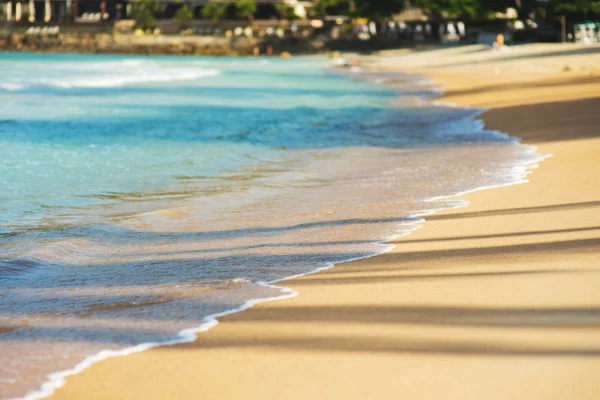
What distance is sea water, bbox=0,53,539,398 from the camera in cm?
480

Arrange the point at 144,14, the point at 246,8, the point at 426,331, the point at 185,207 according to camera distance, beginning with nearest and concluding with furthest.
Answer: the point at 426,331 < the point at 185,207 < the point at 246,8 < the point at 144,14

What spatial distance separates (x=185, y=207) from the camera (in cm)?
884

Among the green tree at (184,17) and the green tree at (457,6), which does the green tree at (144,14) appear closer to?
the green tree at (184,17)

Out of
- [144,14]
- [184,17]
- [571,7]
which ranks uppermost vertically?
[144,14]

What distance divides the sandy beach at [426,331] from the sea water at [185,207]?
0.95 feet

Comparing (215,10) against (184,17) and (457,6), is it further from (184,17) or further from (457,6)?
(457,6)

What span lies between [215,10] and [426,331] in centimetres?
10786

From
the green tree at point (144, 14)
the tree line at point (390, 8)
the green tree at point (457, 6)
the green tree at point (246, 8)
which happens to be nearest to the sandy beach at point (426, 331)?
the tree line at point (390, 8)

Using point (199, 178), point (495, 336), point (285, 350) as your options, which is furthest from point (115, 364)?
point (199, 178)

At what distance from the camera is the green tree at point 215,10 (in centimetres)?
10788

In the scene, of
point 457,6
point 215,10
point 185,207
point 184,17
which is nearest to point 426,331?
point 185,207

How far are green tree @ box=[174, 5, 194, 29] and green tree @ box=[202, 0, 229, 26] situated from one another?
227 cm

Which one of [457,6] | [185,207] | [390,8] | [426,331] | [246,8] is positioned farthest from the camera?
[246,8]

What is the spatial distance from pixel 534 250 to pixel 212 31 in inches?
→ 4091
